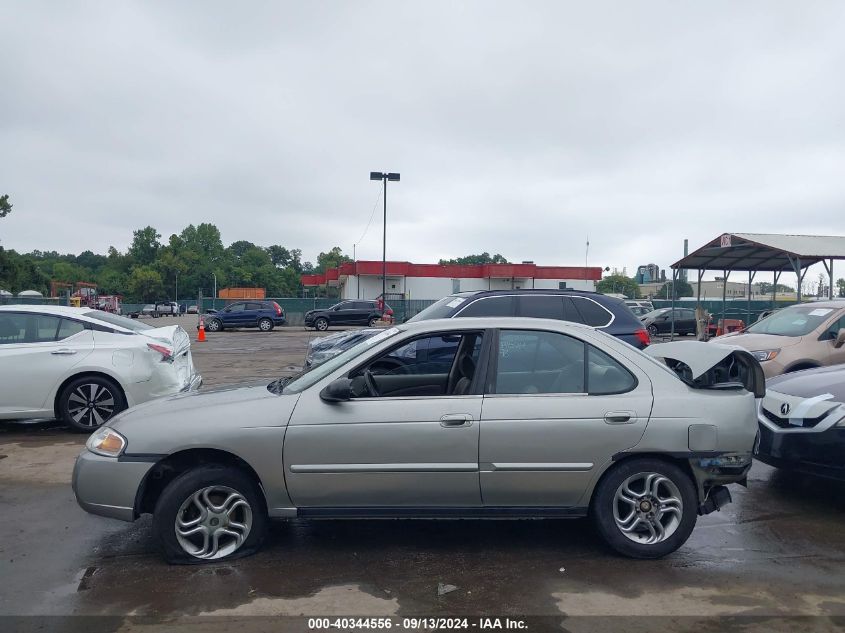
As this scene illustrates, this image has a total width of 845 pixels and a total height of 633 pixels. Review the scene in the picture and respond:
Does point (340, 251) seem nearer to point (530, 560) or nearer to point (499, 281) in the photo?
point (499, 281)

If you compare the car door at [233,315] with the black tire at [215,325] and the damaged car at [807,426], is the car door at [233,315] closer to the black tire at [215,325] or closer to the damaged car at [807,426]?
the black tire at [215,325]

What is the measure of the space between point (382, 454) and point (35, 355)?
5.58 m

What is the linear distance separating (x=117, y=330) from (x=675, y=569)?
6.85m

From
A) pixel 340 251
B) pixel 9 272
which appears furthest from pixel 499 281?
pixel 340 251

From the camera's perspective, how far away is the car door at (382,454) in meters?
4.23

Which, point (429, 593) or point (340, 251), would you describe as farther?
point (340, 251)

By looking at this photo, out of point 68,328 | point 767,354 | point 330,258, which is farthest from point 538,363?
point 330,258

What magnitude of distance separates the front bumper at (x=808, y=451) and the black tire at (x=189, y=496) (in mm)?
4182

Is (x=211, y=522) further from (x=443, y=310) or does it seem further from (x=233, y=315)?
(x=233, y=315)

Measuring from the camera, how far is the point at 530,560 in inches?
173

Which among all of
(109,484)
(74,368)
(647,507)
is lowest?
(647,507)

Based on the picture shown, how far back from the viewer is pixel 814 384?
5910mm

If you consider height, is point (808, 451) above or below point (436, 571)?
above

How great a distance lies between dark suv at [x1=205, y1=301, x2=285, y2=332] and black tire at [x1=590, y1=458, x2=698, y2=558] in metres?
31.1
